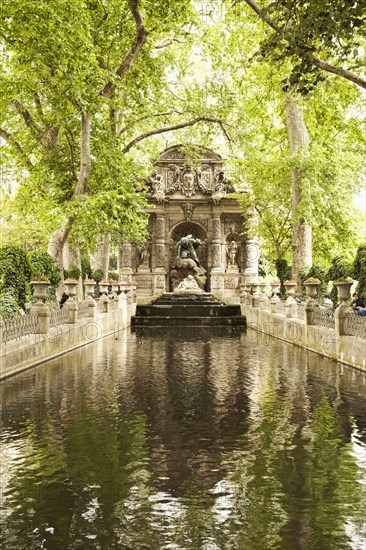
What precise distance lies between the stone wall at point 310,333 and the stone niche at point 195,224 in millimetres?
13153

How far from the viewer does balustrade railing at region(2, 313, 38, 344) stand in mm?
10180

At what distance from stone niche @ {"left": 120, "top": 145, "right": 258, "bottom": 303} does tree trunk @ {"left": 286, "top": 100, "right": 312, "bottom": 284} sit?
10.8 m

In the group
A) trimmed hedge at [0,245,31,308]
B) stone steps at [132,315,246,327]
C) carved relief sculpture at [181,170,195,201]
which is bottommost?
stone steps at [132,315,246,327]

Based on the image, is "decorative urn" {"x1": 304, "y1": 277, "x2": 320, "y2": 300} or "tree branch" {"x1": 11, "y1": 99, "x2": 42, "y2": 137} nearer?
"decorative urn" {"x1": 304, "y1": 277, "x2": 320, "y2": 300}

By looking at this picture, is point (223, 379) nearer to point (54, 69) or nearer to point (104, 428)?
point (104, 428)

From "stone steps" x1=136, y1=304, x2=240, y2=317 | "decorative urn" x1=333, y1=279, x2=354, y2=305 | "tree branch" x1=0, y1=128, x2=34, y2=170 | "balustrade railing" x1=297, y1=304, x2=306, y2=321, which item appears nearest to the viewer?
"decorative urn" x1=333, y1=279, x2=354, y2=305

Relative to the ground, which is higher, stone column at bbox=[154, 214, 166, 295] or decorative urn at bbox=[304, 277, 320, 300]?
stone column at bbox=[154, 214, 166, 295]

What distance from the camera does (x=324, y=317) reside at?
1316 cm

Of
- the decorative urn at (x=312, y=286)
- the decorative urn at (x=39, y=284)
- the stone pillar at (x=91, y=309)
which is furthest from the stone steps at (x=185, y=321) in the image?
the decorative urn at (x=39, y=284)

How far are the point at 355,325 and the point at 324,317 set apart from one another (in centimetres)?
203

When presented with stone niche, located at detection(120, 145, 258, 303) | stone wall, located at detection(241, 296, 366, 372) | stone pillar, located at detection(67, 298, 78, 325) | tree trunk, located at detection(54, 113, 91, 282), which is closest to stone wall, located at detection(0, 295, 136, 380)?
stone pillar, located at detection(67, 298, 78, 325)

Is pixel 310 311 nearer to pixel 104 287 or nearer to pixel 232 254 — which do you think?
pixel 104 287

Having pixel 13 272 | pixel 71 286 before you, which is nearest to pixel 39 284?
pixel 13 272

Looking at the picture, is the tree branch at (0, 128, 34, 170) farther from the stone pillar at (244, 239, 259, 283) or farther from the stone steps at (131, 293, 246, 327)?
the stone pillar at (244, 239, 259, 283)
